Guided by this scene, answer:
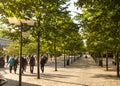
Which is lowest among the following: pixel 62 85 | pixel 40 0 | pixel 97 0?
pixel 62 85

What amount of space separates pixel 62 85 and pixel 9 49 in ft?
220

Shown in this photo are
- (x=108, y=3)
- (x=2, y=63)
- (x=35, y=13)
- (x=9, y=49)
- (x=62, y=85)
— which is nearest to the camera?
(x=108, y=3)

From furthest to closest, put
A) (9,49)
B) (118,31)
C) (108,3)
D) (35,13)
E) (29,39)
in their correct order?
(9,49) → (29,39) → (35,13) → (118,31) → (108,3)

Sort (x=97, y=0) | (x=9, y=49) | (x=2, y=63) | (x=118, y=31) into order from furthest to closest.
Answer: (x=9, y=49) → (x=2, y=63) → (x=118, y=31) → (x=97, y=0)

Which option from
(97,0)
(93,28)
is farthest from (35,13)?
(97,0)

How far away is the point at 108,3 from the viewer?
1218 cm

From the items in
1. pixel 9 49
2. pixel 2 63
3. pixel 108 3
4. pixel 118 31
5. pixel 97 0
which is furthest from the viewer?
pixel 9 49

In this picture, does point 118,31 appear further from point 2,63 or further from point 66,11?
point 2,63

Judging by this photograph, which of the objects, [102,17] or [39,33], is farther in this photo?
[39,33]

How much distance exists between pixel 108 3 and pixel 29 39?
45.9 feet

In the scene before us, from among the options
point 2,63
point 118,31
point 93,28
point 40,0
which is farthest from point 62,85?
point 2,63

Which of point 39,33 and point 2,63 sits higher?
point 39,33

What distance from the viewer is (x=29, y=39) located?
2548 cm

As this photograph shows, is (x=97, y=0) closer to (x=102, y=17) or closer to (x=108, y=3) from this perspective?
(x=108, y=3)
